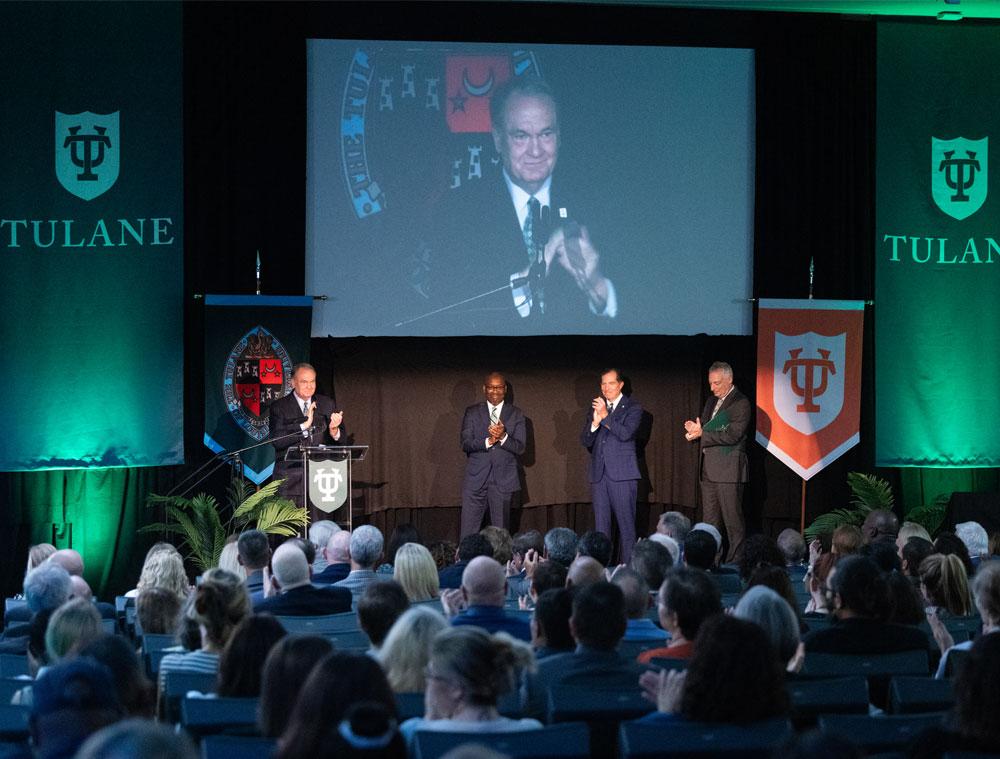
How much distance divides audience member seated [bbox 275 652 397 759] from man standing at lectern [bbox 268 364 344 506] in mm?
7722

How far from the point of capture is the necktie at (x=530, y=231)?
37.7ft

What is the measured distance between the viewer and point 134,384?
11.0 m

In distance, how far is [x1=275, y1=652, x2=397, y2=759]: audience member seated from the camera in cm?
257

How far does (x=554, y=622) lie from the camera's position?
15.2ft

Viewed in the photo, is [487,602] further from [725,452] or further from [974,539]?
[725,452]

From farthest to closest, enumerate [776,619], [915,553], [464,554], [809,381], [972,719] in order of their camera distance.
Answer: [809,381] < [464,554] < [915,553] < [776,619] < [972,719]

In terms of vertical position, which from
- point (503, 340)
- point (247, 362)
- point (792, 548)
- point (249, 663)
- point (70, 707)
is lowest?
point (792, 548)

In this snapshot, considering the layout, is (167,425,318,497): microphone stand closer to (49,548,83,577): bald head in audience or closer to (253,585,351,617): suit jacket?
(49,548,83,577): bald head in audience

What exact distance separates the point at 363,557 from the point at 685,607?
246 centimetres

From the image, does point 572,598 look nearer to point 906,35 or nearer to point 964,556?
point 964,556

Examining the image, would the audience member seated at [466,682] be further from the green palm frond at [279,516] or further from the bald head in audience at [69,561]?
the green palm frond at [279,516]

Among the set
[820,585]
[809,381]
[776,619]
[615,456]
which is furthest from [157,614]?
[809,381]

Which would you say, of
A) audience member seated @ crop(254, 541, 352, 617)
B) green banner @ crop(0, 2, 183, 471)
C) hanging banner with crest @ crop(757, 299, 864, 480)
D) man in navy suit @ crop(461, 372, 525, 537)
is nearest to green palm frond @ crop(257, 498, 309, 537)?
green banner @ crop(0, 2, 183, 471)

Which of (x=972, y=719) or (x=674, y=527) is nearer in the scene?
(x=972, y=719)
